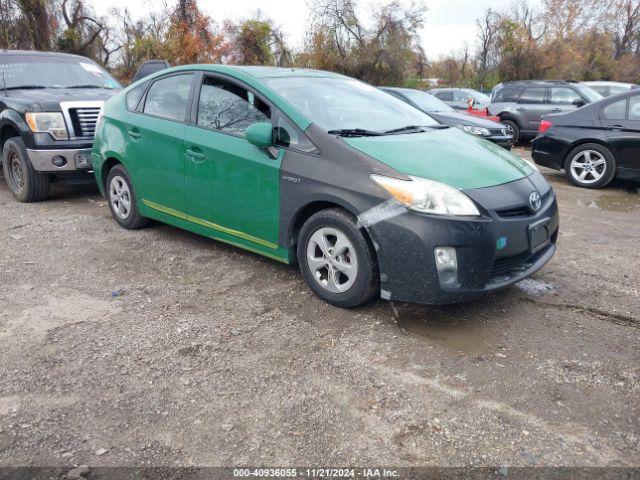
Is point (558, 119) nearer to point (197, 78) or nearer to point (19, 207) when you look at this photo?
point (197, 78)

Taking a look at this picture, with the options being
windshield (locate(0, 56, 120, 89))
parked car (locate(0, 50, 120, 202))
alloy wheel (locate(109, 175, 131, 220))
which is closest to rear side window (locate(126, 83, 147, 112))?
alloy wheel (locate(109, 175, 131, 220))

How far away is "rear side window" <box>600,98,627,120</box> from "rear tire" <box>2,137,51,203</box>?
7.65 metres

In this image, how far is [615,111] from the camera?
7.91 metres

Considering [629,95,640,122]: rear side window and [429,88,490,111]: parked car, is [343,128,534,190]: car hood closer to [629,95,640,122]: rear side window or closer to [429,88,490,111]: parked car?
[629,95,640,122]: rear side window

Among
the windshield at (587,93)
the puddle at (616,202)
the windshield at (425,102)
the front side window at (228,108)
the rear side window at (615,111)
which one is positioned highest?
the windshield at (587,93)

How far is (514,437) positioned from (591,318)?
155 cm

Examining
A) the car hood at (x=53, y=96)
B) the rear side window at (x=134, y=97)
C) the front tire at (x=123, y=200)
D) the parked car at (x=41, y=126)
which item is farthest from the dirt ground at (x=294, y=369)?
the car hood at (x=53, y=96)

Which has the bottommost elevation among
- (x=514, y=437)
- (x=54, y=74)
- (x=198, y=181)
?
(x=514, y=437)

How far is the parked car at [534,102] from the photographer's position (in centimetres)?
1299

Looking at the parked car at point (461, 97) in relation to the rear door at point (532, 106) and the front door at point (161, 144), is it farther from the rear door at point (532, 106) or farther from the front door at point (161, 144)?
the front door at point (161, 144)

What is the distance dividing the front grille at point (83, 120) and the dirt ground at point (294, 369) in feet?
7.11

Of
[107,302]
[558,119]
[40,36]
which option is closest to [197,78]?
[107,302]

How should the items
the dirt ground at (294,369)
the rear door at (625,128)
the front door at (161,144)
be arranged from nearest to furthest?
the dirt ground at (294,369) → the front door at (161,144) → the rear door at (625,128)

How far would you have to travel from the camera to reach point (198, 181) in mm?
4387
